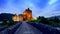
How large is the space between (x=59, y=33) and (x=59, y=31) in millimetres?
192

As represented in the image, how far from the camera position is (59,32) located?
12.5 m

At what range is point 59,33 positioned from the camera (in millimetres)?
12648

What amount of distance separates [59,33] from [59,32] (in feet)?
0.47

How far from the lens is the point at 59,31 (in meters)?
12.5

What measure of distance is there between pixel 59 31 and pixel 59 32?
0.23 feet
